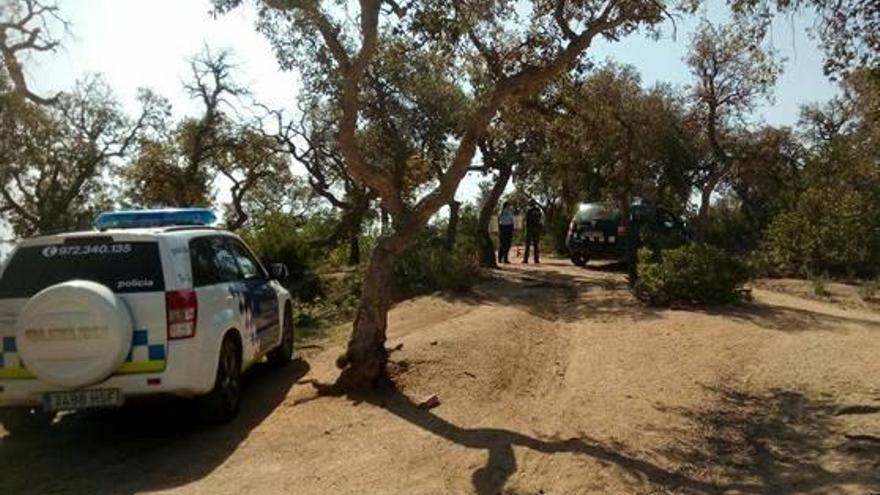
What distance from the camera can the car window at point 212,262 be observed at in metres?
7.39

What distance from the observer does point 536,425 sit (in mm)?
7105

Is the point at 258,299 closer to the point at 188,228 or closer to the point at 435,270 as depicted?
the point at 188,228

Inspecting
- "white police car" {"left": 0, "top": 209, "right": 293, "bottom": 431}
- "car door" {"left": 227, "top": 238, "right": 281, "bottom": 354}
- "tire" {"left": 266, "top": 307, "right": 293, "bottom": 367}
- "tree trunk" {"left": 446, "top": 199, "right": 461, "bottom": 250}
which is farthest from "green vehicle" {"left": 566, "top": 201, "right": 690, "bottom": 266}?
"white police car" {"left": 0, "top": 209, "right": 293, "bottom": 431}

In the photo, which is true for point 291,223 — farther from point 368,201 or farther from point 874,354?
point 874,354

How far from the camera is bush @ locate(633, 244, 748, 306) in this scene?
1231 centimetres

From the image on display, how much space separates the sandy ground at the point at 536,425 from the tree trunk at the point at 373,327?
0.89 ft

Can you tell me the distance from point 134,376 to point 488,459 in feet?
9.30

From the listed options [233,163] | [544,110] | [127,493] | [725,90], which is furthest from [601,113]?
[233,163]

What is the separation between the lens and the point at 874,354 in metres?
8.98

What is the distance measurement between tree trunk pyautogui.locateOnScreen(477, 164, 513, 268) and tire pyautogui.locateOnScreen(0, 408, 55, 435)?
1226 centimetres

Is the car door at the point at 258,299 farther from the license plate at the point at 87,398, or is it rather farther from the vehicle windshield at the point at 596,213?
the vehicle windshield at the point at 596,213

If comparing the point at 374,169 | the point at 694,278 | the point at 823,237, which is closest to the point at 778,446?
the point at 374,169

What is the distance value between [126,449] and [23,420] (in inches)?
50.1

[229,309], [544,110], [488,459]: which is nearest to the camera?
[488,459]
